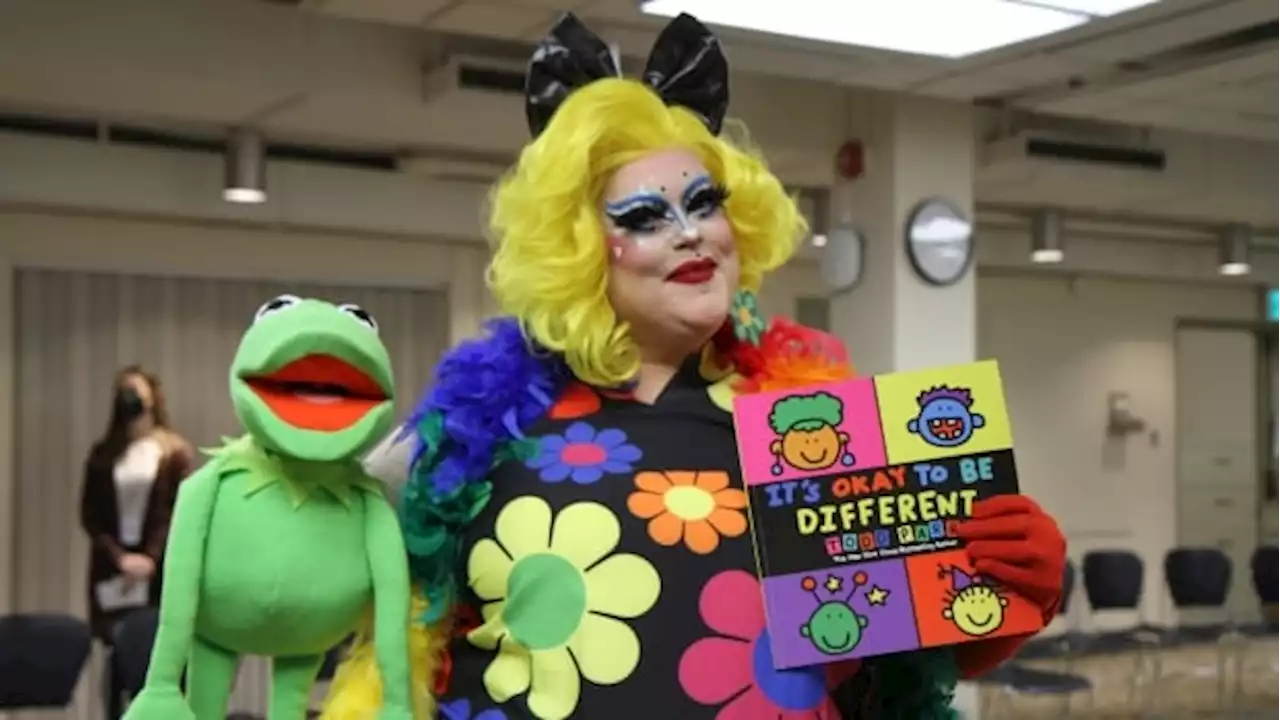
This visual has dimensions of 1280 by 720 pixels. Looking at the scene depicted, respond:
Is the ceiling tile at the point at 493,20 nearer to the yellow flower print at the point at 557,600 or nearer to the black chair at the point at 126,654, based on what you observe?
the black chair at the point at 126,654

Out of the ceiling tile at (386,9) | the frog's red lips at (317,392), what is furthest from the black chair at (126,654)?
the frog's red lips at (317,392)

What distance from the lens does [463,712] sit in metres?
1.41

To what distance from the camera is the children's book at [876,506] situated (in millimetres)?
1300

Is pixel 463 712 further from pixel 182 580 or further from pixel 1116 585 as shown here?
pixel 1116 585

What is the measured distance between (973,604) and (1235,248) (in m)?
7.14

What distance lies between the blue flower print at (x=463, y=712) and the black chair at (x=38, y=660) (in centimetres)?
281

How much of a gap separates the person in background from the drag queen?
10.8 ft

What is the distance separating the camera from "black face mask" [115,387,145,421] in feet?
15.5

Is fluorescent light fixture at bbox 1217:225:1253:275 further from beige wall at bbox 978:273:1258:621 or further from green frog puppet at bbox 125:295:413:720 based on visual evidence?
green frog puppet at bbox 125:295:413:720

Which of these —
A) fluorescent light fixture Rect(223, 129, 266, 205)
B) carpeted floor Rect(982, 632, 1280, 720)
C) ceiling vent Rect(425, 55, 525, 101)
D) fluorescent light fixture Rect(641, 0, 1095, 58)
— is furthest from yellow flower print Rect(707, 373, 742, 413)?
carpeted floor Rect(982, 632, 1280, 720)

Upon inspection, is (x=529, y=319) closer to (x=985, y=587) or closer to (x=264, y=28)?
(x=985, y=587)

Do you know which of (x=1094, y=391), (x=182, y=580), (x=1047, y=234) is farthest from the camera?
(x=1094, y=391)

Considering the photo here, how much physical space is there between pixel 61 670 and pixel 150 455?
97 cm

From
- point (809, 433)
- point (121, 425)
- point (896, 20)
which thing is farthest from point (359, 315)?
point (121, 425)
